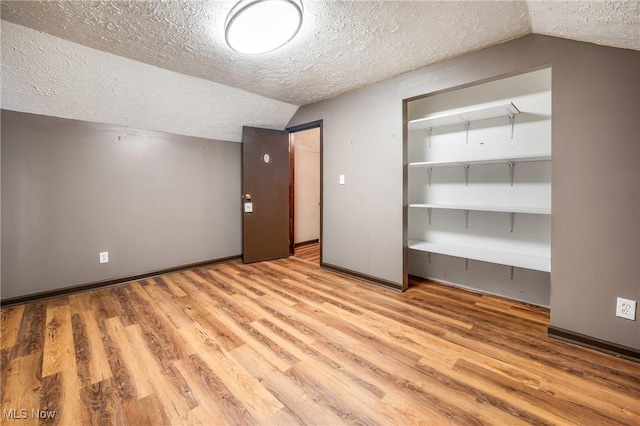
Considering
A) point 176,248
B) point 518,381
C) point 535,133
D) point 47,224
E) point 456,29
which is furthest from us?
point 176,248

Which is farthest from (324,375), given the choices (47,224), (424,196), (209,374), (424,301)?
(47,224)

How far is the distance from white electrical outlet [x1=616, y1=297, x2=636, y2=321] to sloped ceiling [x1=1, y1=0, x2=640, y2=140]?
152cm

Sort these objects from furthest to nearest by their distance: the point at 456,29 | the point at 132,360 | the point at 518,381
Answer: the point at 456,29
the point at 132,360
the point at 518,381

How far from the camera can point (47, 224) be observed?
2.62 m

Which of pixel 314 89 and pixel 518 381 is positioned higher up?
pixel 314 89

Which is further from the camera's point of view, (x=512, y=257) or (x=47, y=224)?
(x=47, y=224)

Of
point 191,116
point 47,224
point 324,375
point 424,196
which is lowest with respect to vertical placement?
point 324,375

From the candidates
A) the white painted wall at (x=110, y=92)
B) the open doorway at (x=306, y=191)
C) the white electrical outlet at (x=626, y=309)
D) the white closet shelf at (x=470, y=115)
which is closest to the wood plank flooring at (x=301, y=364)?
the white electrical outlet at (x=626, y=309)

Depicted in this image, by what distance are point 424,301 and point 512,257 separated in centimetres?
87

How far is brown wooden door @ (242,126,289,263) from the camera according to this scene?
385cm

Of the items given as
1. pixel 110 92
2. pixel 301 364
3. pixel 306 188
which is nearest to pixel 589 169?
pixel 301 364

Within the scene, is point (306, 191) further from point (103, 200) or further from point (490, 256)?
point (490, 256)

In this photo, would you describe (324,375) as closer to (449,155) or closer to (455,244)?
(455,244)

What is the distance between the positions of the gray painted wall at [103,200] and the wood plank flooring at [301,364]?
468 mm
